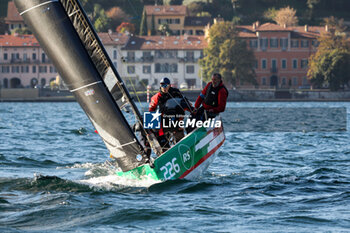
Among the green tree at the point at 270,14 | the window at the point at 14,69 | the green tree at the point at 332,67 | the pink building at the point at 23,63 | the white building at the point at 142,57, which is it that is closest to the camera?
the green tree at the point at 332,67

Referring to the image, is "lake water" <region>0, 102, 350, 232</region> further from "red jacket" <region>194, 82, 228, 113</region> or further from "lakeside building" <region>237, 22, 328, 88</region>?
"lakeside building" <region>237, 22, 328, 88</region>

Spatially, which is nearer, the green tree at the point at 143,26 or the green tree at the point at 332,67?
the green tree at the point at 332,67

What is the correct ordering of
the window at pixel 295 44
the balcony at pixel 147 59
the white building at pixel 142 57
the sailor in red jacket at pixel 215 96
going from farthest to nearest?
the window at pixel 295 44 → the white building at pixel 142 57 → the balcony at pixel 147 59 → the sailor in red jacket at pixel 215 96

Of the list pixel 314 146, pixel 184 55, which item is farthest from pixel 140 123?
pixel 184 55

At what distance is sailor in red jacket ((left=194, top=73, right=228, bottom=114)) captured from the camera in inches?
509

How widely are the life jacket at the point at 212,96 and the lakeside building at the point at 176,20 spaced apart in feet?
367

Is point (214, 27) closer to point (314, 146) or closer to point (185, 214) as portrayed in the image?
point (314, 146)

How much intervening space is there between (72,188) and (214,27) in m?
77.2

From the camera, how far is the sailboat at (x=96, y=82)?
11516mm

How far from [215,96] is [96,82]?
265 cm

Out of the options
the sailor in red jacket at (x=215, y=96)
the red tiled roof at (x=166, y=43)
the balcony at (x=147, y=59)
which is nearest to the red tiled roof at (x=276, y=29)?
the red tiled roof at (x=166, y=43)

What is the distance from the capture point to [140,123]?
12148mm

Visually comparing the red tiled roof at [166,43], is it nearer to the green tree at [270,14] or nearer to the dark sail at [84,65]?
the green tree at [270,14]

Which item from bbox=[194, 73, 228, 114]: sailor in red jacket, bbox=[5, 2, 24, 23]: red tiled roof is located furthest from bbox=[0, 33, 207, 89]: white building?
bbox=[194, 73, 228, 114]: sailor in red jacket
